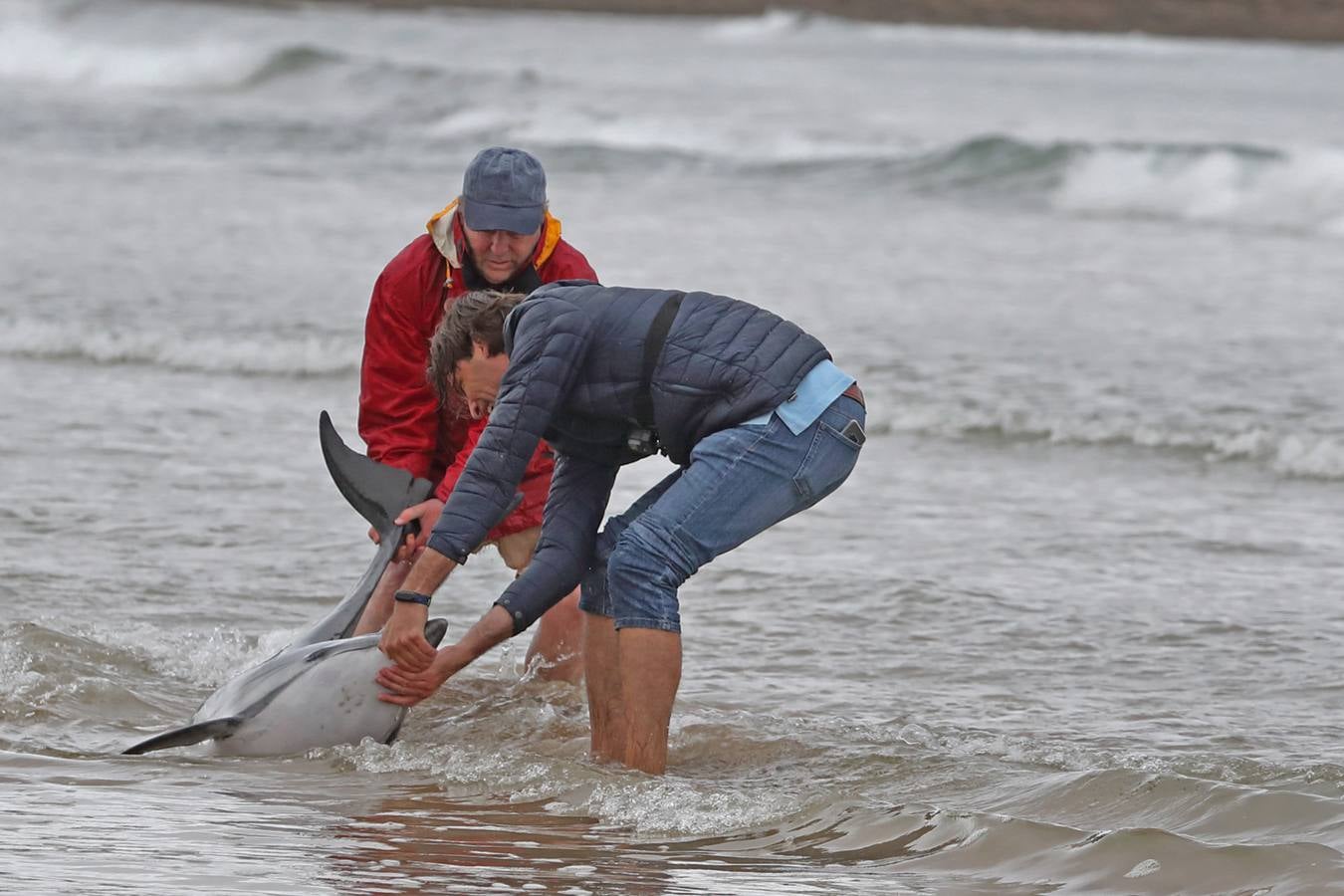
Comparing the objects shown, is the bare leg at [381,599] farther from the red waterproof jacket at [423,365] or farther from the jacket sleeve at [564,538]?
the jacket sleeve at [564,538]

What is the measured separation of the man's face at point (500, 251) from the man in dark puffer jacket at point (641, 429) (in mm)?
483

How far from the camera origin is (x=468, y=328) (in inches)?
202

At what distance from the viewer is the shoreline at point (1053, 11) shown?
8062 centimetres

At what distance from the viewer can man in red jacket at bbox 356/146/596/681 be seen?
5.55 metres

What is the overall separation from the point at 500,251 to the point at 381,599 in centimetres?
120

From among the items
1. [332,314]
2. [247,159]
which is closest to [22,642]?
[332,314]

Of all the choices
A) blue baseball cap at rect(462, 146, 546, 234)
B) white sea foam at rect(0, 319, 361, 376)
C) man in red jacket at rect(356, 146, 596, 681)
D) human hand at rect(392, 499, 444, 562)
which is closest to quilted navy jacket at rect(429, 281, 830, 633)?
man in red jacket at rect(356, 146, 596, 681)

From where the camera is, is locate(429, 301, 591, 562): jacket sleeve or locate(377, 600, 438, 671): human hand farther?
locate(377, 600, 438, 671): human hand

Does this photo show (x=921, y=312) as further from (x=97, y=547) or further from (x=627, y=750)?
(x=627, y=750)

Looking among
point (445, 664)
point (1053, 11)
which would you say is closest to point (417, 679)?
point (445, 664)

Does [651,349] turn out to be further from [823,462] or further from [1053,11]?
[1053,11]

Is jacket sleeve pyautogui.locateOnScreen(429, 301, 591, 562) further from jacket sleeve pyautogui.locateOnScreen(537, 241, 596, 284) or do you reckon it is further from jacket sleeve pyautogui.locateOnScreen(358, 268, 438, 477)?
jacket sleeve pyautogui.locateOnScreen(358, 268, 438, 477)

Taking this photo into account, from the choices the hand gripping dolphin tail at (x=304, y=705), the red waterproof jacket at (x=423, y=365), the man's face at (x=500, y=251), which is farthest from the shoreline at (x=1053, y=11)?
the hand gripping dolphin tail at (x=304, y=705)

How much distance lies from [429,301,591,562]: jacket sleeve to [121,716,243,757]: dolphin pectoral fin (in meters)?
0.99
